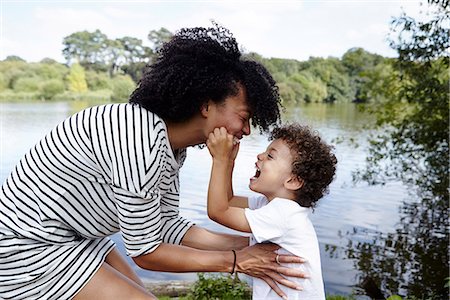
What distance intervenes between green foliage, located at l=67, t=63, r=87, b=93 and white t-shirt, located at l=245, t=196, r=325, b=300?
22.1 m

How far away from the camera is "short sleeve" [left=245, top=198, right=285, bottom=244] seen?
6.14 ft

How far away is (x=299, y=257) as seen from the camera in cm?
190

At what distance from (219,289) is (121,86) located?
1572cm

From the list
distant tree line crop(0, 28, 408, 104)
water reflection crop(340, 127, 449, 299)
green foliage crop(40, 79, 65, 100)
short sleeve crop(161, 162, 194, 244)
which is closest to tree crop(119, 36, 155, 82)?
distant tree line crop(0, 28, 408, 104)

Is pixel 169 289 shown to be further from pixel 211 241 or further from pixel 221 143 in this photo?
pixel 221 143

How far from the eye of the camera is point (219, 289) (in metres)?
4.68

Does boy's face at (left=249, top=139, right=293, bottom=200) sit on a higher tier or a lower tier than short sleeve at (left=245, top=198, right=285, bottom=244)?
higher

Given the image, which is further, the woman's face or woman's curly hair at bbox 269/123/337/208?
woman's curly hair at bbox 269/123/337/208

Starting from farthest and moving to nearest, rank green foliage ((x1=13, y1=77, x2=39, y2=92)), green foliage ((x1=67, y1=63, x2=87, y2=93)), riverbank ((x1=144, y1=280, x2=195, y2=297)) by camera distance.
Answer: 1. green foliage ((x1=67, y1=63, x2=87, y2=93))
2. green foliage ((x1=13, y1=77, x2=39, y2=92))
3. riverbank ((x1=144, y1=280, x2=195, y2=297))

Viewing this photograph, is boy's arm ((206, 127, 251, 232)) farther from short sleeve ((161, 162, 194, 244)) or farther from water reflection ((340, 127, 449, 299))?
water reflection ((340, 127, 449, 299))

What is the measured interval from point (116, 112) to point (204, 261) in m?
0.59

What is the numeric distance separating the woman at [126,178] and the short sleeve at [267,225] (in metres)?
0.08

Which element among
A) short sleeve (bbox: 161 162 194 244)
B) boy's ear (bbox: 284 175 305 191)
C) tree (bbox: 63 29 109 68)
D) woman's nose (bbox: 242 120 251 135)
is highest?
tree (bbox: 63 29 109 68)

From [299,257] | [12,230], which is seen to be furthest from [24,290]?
[299,257]
